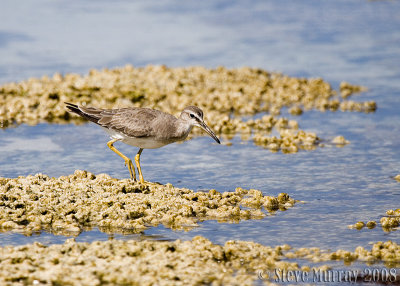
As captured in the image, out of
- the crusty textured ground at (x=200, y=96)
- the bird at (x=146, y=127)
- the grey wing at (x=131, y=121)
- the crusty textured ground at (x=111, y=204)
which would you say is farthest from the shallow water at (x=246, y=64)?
the grey wing at (x=131, y=121)

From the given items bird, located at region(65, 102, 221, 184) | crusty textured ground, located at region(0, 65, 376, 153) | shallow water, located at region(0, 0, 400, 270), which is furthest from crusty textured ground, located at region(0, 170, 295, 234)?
crusty textured ground, located at region(0, 65, 376, 153)

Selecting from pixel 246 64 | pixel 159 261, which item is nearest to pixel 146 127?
pixel 159 261

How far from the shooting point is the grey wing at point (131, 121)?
35.2 feet

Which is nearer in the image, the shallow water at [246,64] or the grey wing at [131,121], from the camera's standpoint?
the shallow water at [246,64]

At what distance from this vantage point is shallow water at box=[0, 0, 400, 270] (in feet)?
31.8

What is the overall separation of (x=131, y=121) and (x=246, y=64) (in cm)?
850

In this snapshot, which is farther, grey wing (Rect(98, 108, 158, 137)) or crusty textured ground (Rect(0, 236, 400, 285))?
grey wing (Rect(98, 108, 158, 137))

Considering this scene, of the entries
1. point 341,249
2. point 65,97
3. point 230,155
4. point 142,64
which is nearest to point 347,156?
point 230,155

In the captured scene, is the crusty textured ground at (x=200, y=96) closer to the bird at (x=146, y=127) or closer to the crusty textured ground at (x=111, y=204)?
the bird at (x=146, y=127)

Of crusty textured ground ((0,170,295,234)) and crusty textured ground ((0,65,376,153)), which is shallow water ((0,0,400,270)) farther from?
crusty textured ground ((0,65,376,153))

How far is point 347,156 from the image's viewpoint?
12406 millimetres

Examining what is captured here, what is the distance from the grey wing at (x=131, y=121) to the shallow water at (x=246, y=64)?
88cm

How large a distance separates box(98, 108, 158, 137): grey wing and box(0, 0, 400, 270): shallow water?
Answer: 876mm

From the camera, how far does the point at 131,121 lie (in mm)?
10867
